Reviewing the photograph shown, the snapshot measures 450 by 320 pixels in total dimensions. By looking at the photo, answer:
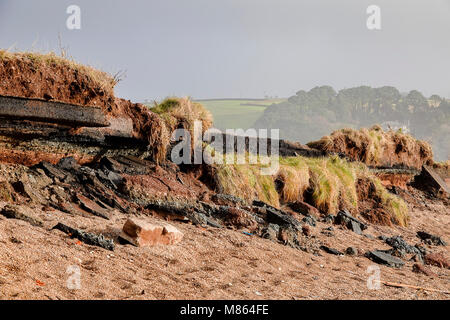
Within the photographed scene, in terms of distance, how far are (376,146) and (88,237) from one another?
43.6 feet

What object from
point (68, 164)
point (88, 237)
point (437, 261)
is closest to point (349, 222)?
point (437, 261)

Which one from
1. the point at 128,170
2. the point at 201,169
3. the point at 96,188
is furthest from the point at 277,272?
the point at 201,169

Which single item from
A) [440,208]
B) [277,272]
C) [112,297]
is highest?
[112,297]

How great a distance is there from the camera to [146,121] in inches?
336

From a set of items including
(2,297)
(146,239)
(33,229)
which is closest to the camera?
(2,297)

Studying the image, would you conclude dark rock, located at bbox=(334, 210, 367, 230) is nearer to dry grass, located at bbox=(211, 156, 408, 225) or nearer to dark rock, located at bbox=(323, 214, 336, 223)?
dark rock, located at bbox=(323, 214, 336, 223)

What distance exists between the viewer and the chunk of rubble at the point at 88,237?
4574mm

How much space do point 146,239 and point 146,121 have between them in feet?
13.3

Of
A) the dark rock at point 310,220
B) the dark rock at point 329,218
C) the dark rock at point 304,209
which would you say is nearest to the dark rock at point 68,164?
the dark rock at point 310,220

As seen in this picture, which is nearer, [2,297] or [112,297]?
[2,297]

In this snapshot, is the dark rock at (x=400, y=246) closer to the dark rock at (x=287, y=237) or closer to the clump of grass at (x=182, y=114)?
the dark rock at (x=287, y=237)

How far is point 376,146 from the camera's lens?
15828 mm

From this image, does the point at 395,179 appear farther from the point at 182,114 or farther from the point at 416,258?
the point at 182,114
